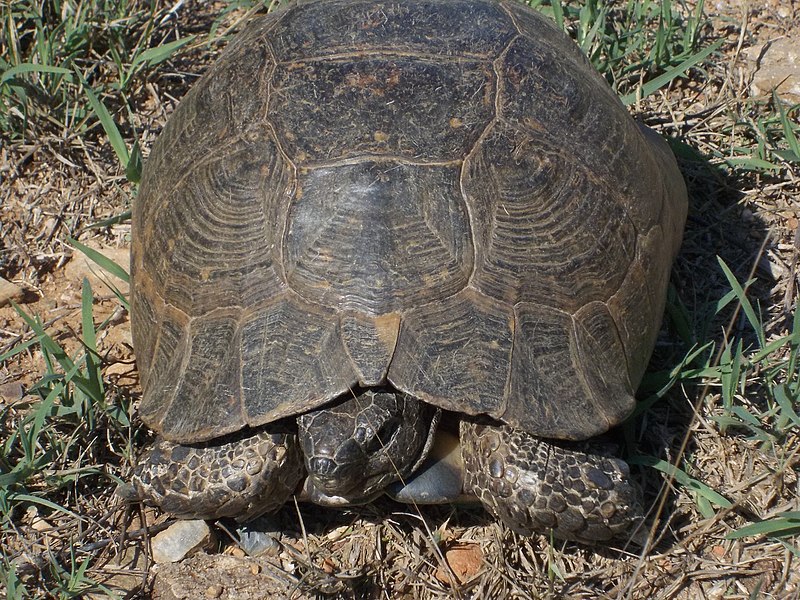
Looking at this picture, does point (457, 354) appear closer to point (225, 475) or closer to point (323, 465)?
point (323, 465)

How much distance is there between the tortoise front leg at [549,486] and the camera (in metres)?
3.20

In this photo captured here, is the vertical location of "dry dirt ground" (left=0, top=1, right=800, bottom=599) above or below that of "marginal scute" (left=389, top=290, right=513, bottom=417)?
below

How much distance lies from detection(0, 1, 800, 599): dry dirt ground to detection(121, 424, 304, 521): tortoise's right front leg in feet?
0.79

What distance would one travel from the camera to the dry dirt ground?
3371 mm

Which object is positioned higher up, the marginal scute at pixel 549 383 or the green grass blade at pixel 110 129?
the green grass blade at pixel 110 129

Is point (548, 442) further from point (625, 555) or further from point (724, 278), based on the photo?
point (724, 278)

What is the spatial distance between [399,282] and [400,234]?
0.17 metres

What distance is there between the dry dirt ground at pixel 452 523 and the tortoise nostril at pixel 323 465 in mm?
519

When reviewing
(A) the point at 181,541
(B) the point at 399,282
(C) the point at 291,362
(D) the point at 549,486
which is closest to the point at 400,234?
(B) the point at 399,282

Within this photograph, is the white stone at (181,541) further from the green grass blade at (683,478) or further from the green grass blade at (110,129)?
the green grass blade at (110,129)

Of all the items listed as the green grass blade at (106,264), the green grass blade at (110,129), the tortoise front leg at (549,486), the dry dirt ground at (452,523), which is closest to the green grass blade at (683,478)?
the dry dirt ground at (452,523)

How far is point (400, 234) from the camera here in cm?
311

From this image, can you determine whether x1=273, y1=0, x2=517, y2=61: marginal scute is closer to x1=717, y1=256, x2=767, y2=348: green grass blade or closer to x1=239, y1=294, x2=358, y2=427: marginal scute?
x1=239, y1=294, x2=358, y2=427: marginal scute

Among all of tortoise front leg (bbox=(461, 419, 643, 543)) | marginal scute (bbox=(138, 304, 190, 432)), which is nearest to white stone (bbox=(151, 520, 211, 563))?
marginal scute (bbox=(138, 304, 190, 432))
